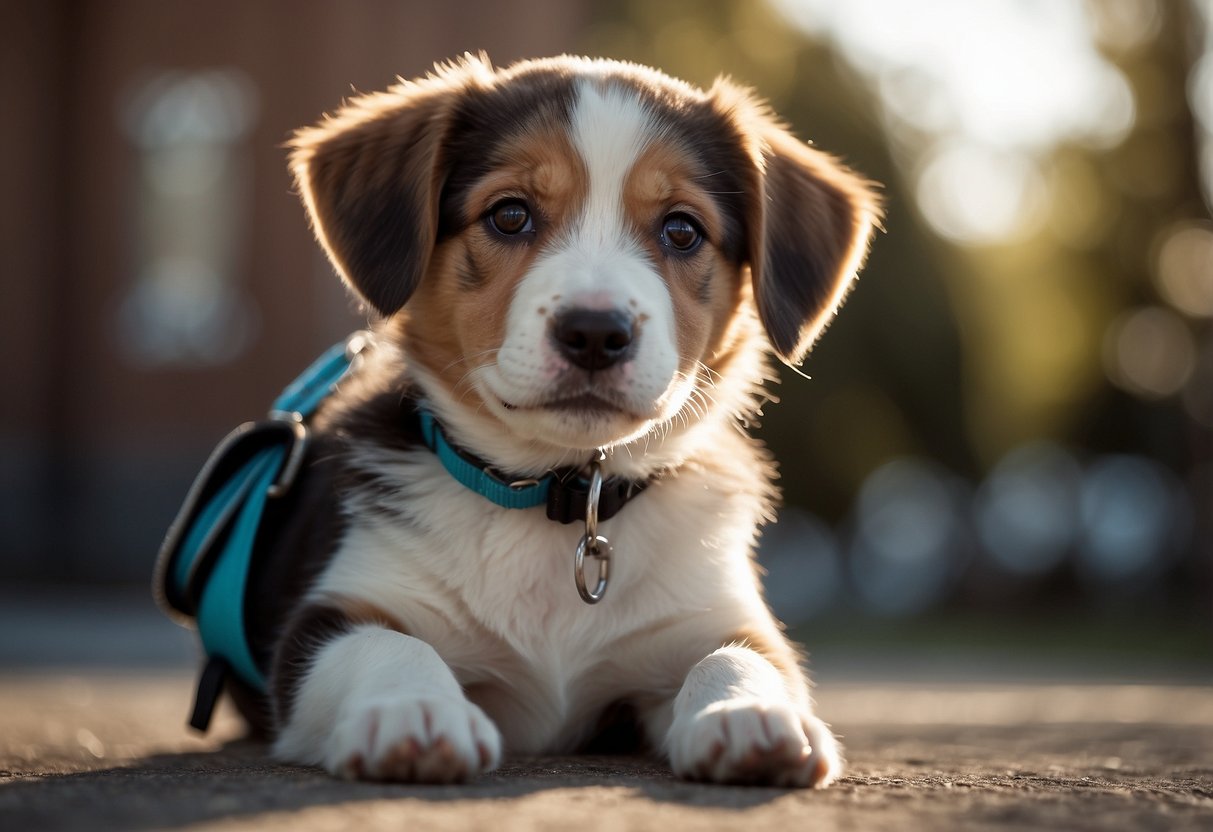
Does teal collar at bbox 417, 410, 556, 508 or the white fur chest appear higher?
teal collar at bbox 417, 410, 556, 508

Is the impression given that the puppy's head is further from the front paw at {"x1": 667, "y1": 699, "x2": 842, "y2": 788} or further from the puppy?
the front paw at {"x1": 667, "y1": 699, "x2": 842, "y2": 788}

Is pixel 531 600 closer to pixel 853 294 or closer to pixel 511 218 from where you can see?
pixel 511 218

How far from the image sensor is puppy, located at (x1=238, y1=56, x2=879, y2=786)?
3.39 m

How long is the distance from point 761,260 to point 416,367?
1.07 m

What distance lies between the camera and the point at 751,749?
2.71 m

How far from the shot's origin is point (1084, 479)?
880 inches

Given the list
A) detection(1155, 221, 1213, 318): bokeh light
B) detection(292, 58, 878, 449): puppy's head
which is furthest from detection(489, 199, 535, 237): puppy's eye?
detection(1155, 221, 1213, 318): bokeh light

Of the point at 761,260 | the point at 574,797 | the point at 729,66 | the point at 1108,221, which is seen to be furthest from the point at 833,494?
the point at 574,797

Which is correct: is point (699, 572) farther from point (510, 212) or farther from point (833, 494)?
point (833, 494)

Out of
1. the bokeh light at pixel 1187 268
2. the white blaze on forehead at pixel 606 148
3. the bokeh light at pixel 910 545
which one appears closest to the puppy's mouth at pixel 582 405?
the white blaze on forehead at pixel 606 148

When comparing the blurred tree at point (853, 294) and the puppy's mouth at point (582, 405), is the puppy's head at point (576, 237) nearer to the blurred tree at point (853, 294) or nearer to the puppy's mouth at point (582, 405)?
the puppy's mouth at point (582, 405)

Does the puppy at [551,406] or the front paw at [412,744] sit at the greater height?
the puppy at [551,406]

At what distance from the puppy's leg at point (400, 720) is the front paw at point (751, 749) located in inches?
15.8

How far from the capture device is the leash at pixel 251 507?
360 cm
